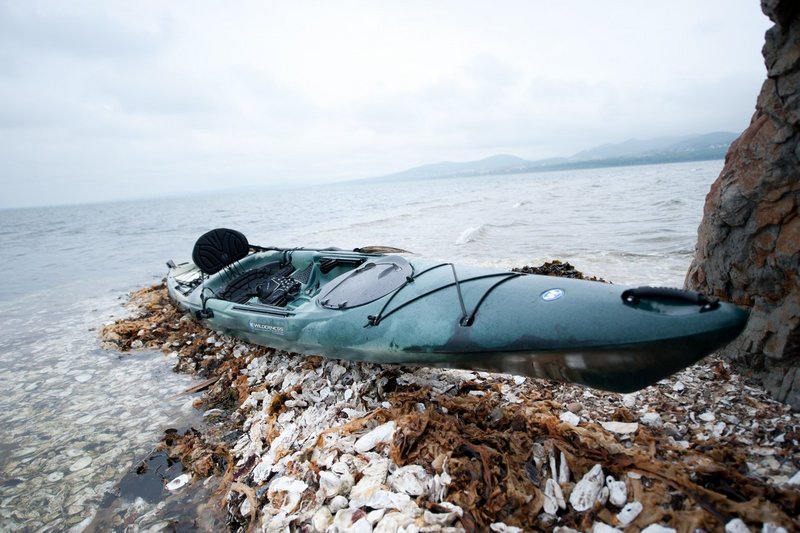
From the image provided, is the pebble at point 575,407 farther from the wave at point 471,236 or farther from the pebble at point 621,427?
the wave at point 471,236

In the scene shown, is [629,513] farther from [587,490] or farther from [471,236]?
[471,236]

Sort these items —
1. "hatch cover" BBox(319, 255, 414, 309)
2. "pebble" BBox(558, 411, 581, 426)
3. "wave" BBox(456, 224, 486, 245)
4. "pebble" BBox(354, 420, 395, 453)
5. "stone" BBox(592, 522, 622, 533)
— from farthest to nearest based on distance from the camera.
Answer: "wave" BBox(456, 224, 486, 245) < "hatch cover" BBox(319, 255, 414, 309) < "pebble" BBox(558, 411, 581, 426) < "pebble" BBox(354, 420, 395, 453) < "stone" BBox(592, 522, 622, 533)

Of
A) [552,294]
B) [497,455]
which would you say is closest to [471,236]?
[552,294]

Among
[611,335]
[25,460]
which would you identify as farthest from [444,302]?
[25,460]

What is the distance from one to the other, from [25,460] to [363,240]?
1628 centimetres

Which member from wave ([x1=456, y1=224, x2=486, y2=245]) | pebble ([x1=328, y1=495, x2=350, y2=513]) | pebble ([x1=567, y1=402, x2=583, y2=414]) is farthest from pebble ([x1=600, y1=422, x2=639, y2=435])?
wave ([x1=456, y1=224, x2=486, y2=245])

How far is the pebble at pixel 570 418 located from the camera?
374 cm

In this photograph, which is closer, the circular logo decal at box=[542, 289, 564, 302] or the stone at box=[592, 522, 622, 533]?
the stone at box=[592, 522, 622, 533]

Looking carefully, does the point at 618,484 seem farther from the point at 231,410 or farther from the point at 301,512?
the point at 231,410

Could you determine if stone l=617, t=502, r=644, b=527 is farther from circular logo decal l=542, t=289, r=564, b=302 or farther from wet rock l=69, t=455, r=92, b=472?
wet rock l=69, t=455, r=92, b=472

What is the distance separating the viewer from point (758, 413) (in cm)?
346

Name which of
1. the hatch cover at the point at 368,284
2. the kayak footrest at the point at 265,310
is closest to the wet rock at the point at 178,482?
the kayak footrest at the point at 265,310

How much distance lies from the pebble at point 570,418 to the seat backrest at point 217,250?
7.00 metres

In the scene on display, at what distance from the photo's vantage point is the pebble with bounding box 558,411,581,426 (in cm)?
374
